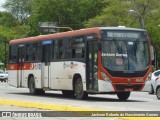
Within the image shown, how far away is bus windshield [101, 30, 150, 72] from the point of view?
22.0 metres

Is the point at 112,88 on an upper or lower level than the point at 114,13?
lower

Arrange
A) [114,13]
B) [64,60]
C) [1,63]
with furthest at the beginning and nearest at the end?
[1,63], [114,13], [64,60]

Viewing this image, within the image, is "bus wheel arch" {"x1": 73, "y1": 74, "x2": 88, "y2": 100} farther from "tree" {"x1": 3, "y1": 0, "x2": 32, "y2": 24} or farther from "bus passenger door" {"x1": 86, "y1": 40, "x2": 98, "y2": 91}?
"tree" {"x1": 3, "y1": 0, "x2": 32, "y2": 24}

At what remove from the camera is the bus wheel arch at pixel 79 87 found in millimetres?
23234

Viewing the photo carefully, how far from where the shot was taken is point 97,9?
9756cm

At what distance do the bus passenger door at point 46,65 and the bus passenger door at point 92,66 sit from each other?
423 centimetres

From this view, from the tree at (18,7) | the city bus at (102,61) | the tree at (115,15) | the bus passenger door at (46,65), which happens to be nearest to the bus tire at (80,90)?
the city bus at (102,61)

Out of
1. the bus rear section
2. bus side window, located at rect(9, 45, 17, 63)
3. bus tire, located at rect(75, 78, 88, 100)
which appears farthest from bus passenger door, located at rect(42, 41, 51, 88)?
the bus rear section

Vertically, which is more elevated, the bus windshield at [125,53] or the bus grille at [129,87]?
the bus windshield at [125,53]

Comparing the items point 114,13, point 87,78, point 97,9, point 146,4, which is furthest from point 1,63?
point 87,78

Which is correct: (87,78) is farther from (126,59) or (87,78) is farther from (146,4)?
(146,4)

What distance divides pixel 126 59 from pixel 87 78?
1.89 metres

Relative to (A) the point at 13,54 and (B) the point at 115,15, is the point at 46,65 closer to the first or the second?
(A) the point at 13,54

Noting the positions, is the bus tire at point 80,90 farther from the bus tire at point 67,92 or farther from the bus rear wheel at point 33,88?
the bus rear wheel at point 33,88
